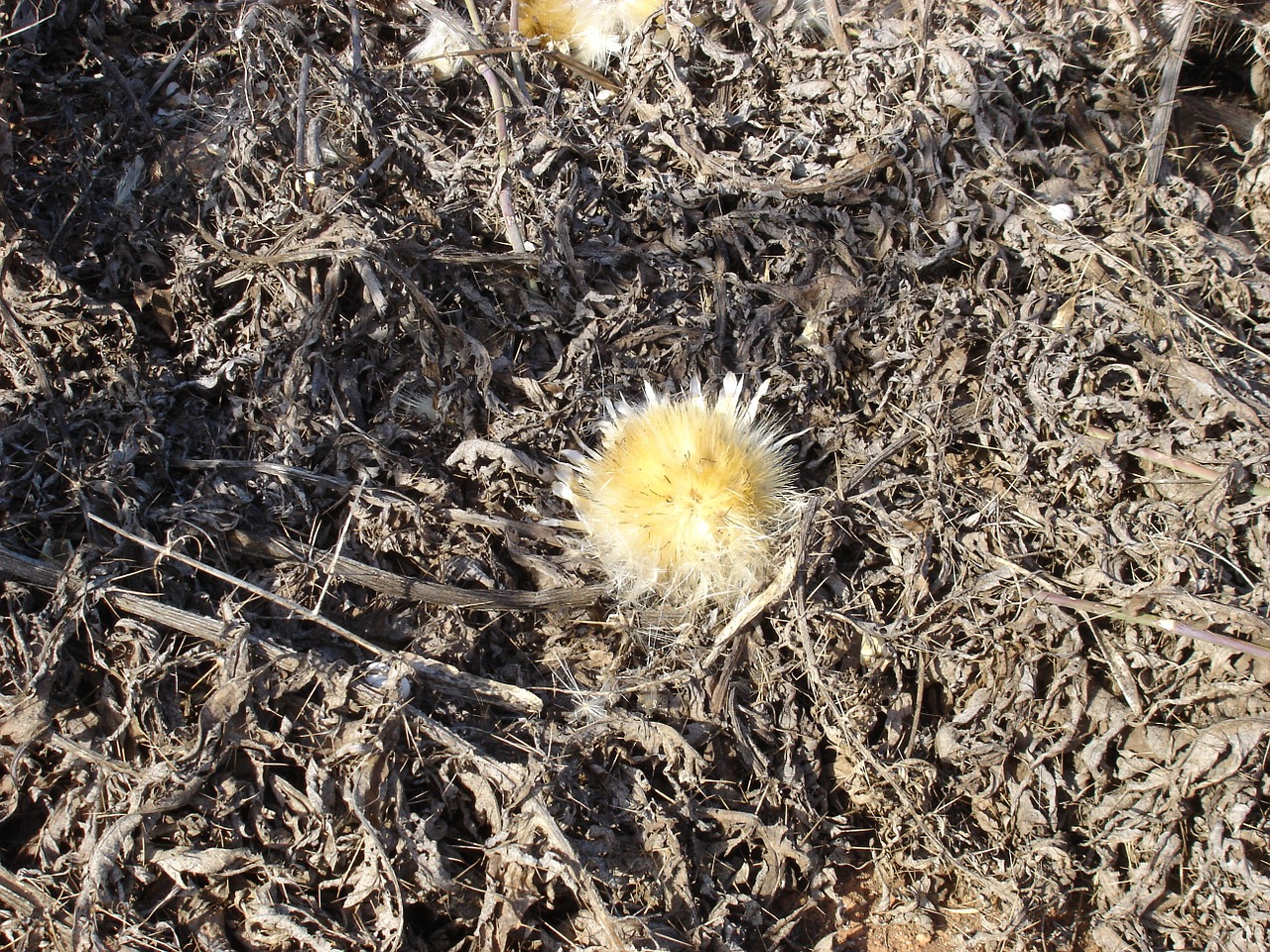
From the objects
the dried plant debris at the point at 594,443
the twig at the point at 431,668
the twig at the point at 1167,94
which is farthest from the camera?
the twig at the point at 1167,94

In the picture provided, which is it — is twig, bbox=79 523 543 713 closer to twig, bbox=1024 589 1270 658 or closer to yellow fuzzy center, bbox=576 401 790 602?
yellow fuzzy center, bbox=576 401 790 602

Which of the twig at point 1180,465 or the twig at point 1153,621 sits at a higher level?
the twig at point 1180,465

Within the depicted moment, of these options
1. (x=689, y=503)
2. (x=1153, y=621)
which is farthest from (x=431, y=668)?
(x=1153, y=621)

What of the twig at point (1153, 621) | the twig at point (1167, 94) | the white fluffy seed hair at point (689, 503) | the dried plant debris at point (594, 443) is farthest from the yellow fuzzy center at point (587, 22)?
the twig at point (1153, 621)

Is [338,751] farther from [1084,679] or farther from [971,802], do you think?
[1084,679]

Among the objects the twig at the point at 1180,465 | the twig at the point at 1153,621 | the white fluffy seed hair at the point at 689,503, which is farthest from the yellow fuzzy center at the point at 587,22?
the twig at the point at 1153,621

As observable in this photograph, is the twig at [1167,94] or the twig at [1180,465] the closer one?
the twig at [1180,465]

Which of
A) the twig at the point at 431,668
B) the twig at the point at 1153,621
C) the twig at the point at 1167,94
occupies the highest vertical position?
the twig at the point at 1167,94

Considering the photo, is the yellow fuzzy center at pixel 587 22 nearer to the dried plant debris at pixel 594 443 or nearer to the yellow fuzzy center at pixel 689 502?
the dried plant debris at pixel 594 443

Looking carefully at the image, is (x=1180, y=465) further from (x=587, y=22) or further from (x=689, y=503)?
(x=587, y=22)

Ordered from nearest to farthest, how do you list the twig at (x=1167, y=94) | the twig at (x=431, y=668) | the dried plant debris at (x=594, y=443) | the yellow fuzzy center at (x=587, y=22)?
the dried plant debris at (x=594, y=443) < the twig at (x=431, y=668) < the twig at (x=1167, y=94) < the yellow fuzzy center at (x=587, y=22)
